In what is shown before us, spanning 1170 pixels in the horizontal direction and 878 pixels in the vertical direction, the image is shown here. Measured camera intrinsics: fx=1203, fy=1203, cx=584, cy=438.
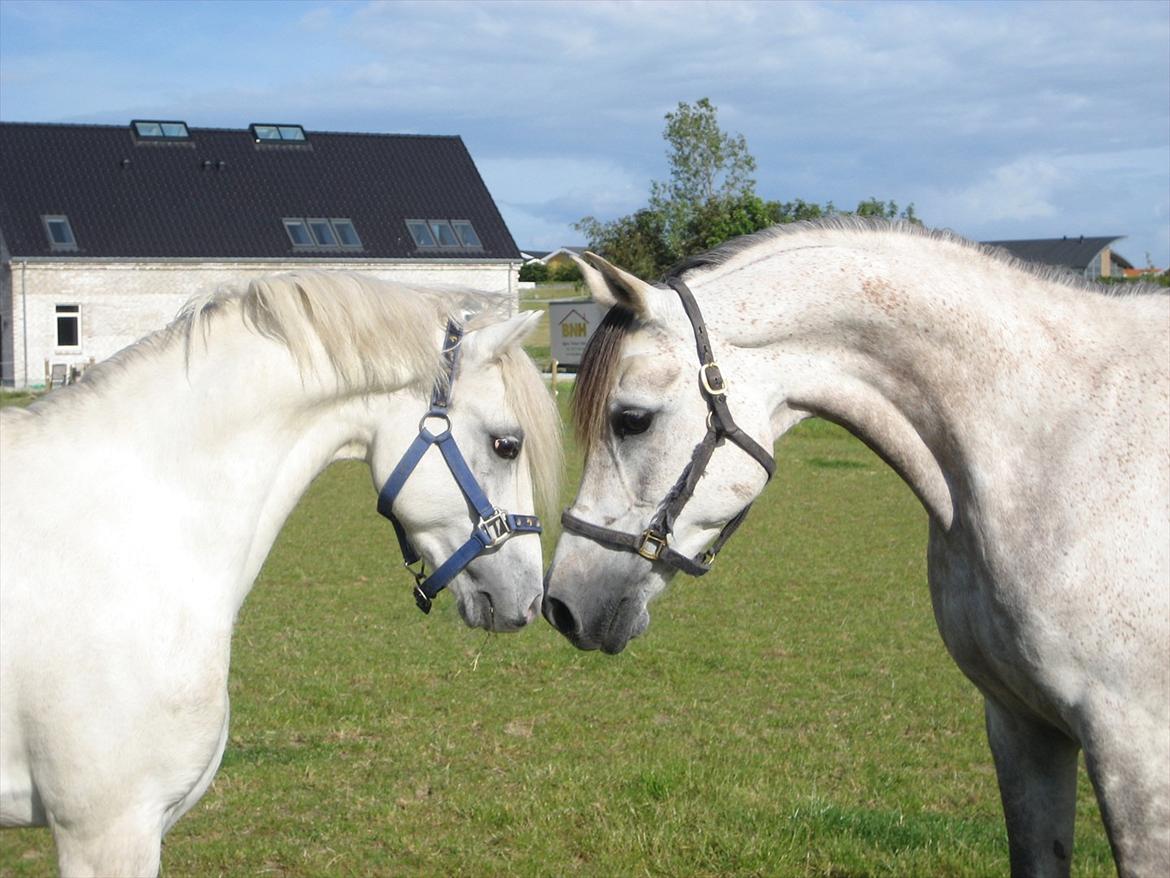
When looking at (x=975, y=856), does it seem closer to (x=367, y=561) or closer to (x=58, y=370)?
(x=367, y=561)

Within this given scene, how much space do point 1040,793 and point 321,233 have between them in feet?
124

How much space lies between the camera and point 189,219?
37.7 meters

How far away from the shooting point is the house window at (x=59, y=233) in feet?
116

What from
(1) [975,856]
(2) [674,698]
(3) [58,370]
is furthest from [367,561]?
(3) [58,370]

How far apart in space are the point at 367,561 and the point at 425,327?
331 inches

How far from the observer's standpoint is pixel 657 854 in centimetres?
431

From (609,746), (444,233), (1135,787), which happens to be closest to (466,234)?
(444,233)

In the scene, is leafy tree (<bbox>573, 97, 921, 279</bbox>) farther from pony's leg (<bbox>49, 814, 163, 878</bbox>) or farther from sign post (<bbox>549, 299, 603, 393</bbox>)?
pony's leg (<bbox>49, 814, 163, 878</bbox>)

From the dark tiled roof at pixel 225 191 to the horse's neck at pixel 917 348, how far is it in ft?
119

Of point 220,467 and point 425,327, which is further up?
point 425,327

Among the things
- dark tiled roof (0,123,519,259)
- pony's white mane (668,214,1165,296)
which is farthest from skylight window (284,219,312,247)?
pony's white mane (668,214,1165,296)

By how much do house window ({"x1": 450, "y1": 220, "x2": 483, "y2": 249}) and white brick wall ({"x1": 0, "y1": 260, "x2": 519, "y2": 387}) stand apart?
317 cm

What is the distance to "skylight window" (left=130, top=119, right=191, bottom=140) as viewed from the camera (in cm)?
3881

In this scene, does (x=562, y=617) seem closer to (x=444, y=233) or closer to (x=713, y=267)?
(x=713, y=267)
